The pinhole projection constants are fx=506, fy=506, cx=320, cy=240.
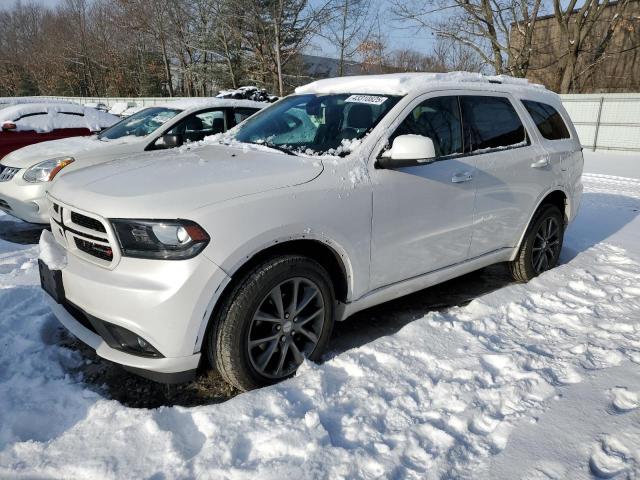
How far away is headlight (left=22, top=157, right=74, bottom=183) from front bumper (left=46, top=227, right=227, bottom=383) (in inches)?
145

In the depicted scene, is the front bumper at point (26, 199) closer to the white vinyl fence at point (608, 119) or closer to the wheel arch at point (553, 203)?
the wheel arch at point (553, 203)

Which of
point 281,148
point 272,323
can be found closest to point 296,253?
point 272,323

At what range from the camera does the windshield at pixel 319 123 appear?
10.6ft

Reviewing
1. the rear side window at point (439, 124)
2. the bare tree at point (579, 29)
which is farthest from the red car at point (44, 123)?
the bare tree at point (579, 29)

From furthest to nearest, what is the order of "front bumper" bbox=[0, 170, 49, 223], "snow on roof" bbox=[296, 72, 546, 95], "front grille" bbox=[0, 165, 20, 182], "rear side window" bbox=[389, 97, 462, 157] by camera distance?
"front grille" bbox=[0, 165, 20, 182] < "front bumper" bbox=[0, 170, 49, 223] < "snow on roof" bbox=[296, 72, 546, 95] < "rear side window" bbox=[389, 97, 462, 157]

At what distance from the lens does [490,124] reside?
397 cm

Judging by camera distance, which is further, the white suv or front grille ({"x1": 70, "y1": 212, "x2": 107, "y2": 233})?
front grille ({"x1": 70, "y1": 212, "x2": 107, "y2": 233})

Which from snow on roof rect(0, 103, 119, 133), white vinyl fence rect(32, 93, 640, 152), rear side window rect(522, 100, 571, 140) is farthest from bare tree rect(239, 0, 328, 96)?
rear side window rect(522, 100, 571, 140)

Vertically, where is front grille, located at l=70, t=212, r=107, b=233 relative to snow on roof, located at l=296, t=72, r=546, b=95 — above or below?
below

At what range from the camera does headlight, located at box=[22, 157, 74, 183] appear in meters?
5.66

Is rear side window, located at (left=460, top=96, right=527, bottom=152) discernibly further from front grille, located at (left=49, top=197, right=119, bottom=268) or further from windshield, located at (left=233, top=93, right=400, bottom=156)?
front grille, located at (left=49, top=197, right=119, bottom=268)

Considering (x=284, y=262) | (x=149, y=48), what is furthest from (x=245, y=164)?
(x=149, y=48)

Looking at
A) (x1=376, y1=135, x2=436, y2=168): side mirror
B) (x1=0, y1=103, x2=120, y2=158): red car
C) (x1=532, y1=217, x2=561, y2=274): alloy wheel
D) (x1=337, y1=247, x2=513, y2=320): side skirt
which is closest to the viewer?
(x1=376, y1=135, x2=436, y2=168): side mirror

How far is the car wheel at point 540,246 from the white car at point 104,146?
3370 millimetres
